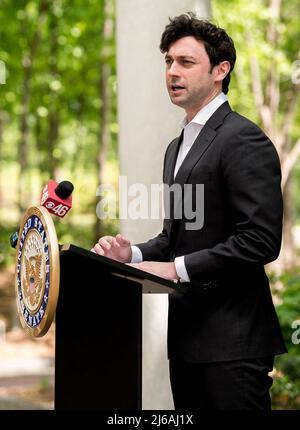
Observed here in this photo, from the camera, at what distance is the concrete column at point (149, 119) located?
16.1 feet

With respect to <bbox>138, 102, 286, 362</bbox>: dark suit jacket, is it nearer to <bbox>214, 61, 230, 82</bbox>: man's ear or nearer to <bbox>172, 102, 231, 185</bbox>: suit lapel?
<bbox>172, 102, 231, 185</bbox>: suit lapel

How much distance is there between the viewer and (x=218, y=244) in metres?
2.79

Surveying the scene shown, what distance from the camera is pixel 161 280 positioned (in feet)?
8.61

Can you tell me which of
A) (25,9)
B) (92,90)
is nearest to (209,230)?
(25,9)

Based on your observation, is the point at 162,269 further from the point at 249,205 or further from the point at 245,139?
the point at 245,139

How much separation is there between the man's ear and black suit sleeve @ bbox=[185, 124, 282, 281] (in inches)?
10.8

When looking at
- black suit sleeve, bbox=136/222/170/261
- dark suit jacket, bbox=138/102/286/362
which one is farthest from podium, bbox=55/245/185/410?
black suit sleeve, bbox=136/222/170/261

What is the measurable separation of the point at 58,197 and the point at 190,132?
22.7 inches

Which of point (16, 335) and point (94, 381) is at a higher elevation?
point (16, 335)

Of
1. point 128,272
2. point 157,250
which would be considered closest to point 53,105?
point 157,250

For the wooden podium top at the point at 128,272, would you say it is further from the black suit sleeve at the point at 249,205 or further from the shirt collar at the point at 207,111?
the shirt collar at the point at 207,111

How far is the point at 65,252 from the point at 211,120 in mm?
734

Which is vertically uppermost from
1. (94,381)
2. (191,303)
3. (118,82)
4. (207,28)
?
(118,82)

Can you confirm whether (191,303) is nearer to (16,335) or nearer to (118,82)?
(118,82)
